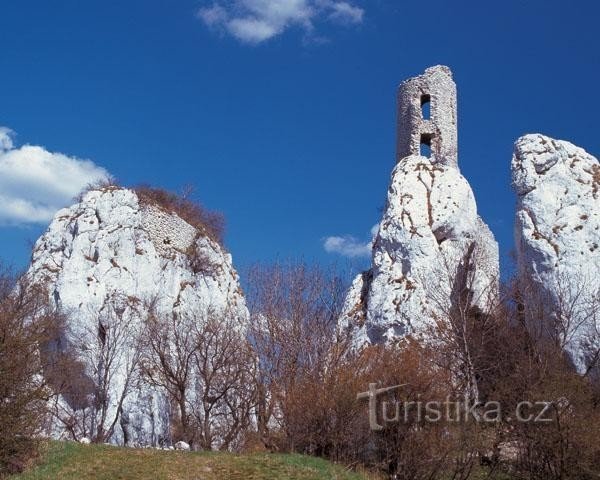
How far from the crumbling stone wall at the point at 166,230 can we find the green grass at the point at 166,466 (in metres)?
18.0

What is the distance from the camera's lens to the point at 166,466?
16266 millimetres

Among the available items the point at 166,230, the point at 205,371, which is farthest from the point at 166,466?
the point at 166,230

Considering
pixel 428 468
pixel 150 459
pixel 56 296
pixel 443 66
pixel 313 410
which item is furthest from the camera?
pixel 443 66

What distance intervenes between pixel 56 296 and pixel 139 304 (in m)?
3.31

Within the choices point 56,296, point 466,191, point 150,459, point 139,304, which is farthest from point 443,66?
point 150,459

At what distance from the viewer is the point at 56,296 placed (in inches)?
1243

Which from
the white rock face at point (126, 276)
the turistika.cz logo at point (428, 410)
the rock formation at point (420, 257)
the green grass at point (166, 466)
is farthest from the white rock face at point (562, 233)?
the white rock face at point (126, 276)

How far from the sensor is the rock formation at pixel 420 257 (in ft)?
94.5

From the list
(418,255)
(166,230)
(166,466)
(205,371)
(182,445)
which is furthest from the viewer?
(166,230)

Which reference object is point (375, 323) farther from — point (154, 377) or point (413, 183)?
point (154, 377)

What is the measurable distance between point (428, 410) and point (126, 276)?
17929 mm

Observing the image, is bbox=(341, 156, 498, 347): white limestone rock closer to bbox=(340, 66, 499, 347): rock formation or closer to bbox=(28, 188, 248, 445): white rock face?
bbox=(340, 66, 499, 347): rock formation

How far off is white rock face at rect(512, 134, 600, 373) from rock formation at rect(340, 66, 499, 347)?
2087 millimetres

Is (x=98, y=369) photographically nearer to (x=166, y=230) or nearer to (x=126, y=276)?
(x=126, y=276)
